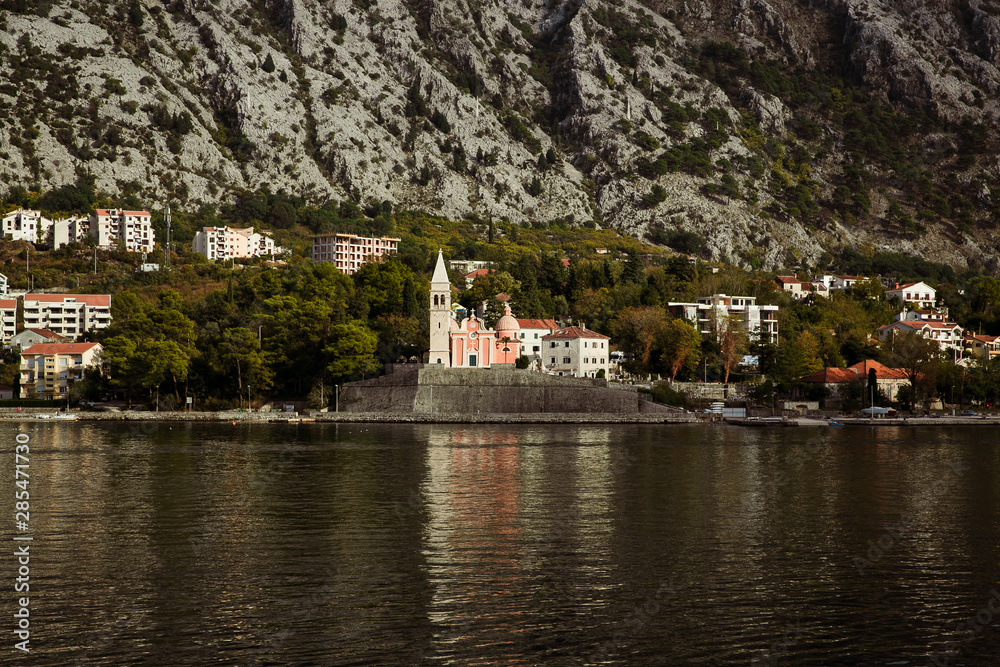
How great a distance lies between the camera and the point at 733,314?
11031cm

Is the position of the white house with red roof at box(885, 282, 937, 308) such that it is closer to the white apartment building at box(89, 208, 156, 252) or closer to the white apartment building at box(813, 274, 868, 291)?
the white apartment building at box(813, 274, 868, 291)

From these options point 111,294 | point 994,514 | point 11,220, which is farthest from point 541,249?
point 994,514

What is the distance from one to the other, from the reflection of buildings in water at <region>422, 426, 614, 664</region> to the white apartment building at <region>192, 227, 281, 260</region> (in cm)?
8137

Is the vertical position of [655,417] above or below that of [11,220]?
below

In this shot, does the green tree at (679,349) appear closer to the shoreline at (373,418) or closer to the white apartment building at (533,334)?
the shoreline at (373,418)

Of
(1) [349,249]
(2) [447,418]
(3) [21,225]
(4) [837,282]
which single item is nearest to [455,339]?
(2) [447,418]

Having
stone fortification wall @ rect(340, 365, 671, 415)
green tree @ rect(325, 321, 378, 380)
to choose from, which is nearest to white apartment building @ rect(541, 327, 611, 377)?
stone fortification wall @ rect(340, 365, 671, 415)

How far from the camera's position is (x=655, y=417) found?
8688 cm

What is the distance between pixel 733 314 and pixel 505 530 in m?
82.0

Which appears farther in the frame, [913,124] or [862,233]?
[913,124]

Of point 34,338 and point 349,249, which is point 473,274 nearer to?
point 349,249

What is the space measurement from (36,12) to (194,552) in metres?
153

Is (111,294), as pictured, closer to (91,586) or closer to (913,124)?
(91,586)

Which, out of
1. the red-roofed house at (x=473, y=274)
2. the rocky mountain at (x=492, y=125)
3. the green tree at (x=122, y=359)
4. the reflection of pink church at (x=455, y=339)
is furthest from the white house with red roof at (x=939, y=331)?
the green tree at (x=122, y=359)
